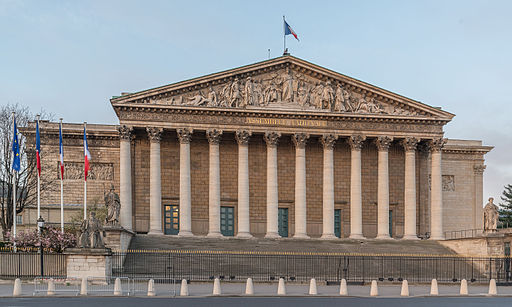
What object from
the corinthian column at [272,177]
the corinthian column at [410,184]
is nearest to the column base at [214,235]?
the corinthian column at [272,177]

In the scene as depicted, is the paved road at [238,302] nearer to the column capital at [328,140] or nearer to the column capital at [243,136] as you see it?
the column capital at [243,136]

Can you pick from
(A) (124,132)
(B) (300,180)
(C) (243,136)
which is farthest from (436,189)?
(A) (124,132)

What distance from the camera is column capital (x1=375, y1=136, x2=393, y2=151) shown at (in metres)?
58.1

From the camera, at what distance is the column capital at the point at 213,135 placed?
55.7m

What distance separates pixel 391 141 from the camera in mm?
58531

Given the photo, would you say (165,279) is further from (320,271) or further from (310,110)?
(310,110)

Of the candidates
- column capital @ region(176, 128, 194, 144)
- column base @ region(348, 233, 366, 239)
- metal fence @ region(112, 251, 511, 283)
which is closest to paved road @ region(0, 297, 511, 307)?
metal fence @ region(112, 251, 511, 283)

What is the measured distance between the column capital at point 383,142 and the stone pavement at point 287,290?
19.2 m

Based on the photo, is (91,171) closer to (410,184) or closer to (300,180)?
(300,180)

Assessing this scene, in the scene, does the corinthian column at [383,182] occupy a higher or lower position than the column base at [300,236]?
higher

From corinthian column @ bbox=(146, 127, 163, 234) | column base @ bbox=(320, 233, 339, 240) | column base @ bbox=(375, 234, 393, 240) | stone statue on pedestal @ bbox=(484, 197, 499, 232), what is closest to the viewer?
stone statue on pedestal @ bbox=(484, 197, 499, 232)

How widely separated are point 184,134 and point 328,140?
11.3 m

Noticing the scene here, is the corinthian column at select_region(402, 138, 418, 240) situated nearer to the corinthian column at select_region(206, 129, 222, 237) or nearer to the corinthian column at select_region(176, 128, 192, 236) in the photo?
the corinthian column at select_region(206, 129, 222, 237)

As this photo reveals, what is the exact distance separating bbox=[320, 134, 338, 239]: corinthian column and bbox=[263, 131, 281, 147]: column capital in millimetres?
→ 3715
